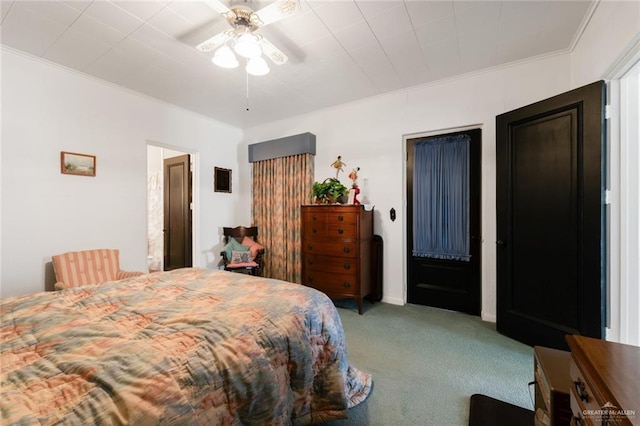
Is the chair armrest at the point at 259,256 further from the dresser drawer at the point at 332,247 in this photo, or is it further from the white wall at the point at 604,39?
the white wall at the point at 604,39

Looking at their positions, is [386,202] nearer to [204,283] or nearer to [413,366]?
[413,366]

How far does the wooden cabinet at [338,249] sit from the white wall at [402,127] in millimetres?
360

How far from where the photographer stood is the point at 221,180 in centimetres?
437

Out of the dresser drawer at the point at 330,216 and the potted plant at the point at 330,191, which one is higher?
the potted plant at the point at 330,191

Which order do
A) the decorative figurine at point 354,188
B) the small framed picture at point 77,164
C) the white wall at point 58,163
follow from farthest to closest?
the decorative figurine at point 354,188
the small framed picture at point 77,164
the white wall at point 58,163

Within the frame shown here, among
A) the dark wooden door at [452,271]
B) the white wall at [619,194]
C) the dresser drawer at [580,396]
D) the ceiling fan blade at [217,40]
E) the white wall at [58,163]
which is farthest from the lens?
the dark wooden door at [452,271]

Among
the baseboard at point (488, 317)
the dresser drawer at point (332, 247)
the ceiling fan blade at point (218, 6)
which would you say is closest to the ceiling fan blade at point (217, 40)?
the ceiling fan blade at point (218, 6)

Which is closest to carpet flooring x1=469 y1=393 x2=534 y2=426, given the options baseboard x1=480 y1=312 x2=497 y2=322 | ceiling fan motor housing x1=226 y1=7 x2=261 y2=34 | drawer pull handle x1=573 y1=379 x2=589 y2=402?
drawer pull handle x1=573 y1=379 x2=589 y2=402

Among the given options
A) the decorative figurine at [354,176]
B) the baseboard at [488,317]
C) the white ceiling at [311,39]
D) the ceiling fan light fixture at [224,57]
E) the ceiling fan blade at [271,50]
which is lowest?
the baseboard at [488,317]

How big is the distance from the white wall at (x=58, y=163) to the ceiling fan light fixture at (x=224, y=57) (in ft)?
6.44

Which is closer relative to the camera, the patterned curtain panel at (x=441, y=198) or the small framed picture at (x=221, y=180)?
the patterned curtain panel at (x=441, y=198)

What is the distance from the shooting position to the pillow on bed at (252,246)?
404 cm

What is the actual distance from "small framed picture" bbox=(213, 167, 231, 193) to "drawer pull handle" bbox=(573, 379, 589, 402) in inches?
171

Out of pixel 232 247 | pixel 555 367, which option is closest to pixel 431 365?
pixel 555 367
